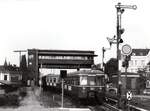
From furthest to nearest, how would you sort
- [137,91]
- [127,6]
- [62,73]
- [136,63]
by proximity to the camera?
[136,63] → [137,91] → [127,6] → [62,73]

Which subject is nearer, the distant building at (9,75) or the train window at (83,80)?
the train window at (83,80)

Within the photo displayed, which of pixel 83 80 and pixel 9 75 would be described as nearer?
pixel 83 80

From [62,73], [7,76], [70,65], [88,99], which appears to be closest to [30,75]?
[7,76]

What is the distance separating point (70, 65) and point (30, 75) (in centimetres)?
1380

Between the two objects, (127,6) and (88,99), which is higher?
(127,6)

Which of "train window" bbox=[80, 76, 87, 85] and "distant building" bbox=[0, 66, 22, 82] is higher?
"distant building" bbox=[0, 66, 22, 82]

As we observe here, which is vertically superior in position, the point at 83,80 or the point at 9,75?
the point at 9,75

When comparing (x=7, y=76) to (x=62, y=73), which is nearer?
(x=62, y=73)

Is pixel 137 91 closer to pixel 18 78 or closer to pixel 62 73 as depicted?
pixel 62 73

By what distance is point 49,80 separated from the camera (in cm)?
6506

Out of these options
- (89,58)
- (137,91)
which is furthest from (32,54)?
(137,91)

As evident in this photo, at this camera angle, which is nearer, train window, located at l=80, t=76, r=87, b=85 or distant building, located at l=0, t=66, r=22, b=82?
train window, located at l=80, t=76, r=87, b=85

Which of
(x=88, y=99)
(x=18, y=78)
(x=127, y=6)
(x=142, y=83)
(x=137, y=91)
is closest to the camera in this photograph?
(x=127, y=6)

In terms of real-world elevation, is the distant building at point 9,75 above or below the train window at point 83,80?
above
